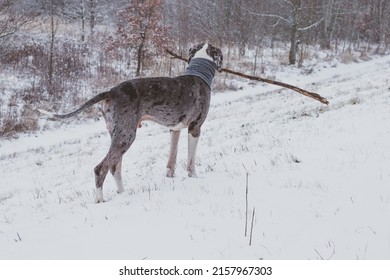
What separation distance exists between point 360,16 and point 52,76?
3544cm

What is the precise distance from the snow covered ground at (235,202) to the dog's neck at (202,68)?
1432mm

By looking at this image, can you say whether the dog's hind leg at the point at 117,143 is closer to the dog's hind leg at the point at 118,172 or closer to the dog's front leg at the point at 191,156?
the dog's hind leg at the point at 118,172

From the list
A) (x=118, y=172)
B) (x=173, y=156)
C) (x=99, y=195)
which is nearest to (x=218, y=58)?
(x=173, y=156)

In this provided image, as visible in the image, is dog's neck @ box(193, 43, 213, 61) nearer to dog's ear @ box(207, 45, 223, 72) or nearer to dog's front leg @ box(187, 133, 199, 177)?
dog's ear @ box(207, 45, 223, 72)

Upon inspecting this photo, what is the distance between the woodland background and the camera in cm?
1833

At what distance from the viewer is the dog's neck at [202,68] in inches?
246

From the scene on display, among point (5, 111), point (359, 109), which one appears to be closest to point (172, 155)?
point (359, 109)

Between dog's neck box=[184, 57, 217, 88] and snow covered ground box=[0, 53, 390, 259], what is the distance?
1.43m

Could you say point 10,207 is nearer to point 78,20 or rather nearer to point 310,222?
point 310,222

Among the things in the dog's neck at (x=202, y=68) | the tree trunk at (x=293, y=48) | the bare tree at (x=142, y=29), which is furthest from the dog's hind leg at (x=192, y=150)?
the tree trunk at (x=293, y=48)

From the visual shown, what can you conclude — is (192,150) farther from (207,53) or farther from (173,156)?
(207,53)

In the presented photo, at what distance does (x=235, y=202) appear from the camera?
14.6 feet


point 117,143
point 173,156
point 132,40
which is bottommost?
point 173,156

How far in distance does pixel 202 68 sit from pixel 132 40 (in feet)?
55.7
